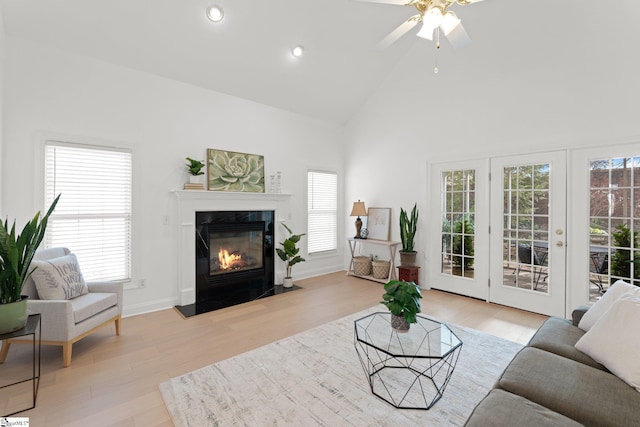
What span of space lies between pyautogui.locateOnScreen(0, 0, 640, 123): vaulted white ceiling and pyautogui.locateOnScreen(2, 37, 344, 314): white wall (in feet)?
0.61

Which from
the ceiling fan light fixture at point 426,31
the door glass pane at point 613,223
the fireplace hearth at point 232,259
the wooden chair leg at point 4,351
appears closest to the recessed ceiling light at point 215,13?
the ceiling fan light fixture at point 426,31

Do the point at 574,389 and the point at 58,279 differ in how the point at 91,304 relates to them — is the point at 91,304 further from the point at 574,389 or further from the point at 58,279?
the point at 574,389

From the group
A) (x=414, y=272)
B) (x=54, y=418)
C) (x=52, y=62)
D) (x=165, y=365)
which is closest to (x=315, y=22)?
(x=52, y=62)

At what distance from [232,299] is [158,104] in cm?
277

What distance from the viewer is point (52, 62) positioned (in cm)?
320

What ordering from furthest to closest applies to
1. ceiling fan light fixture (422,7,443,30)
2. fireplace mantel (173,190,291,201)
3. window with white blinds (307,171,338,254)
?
window with white blinds (307,171,338,254)
fireplace mantel (173,190,291,201)
ceiling fan light fixture (422,7,443,30)

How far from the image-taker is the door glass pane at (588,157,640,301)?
3.22 m

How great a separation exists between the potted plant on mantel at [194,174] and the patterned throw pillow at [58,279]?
1.50m

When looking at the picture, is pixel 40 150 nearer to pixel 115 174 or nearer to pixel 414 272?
pixel 115 174

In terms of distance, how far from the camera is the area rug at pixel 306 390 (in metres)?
1.93

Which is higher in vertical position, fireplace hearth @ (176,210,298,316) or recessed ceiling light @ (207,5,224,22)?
recessed ceiling light @ (207,5,224,22)

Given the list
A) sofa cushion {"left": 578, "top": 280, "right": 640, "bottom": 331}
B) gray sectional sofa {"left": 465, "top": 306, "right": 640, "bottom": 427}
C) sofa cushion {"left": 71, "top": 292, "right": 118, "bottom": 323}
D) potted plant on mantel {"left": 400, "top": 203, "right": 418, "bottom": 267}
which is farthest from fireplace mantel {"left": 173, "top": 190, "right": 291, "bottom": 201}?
sofa cushion {"left": 578, "top": 280, "right": 640, "bottom": 331}

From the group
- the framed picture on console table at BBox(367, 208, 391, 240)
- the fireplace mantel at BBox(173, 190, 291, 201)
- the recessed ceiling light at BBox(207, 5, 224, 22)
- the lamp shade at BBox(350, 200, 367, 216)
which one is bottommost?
the framed picture on console table at BBox(367, 208, 391, 240)

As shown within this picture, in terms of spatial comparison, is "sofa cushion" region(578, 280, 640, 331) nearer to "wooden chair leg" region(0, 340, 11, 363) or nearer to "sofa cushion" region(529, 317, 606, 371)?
"sofa cushion" region(529, 317, 606, 371)
